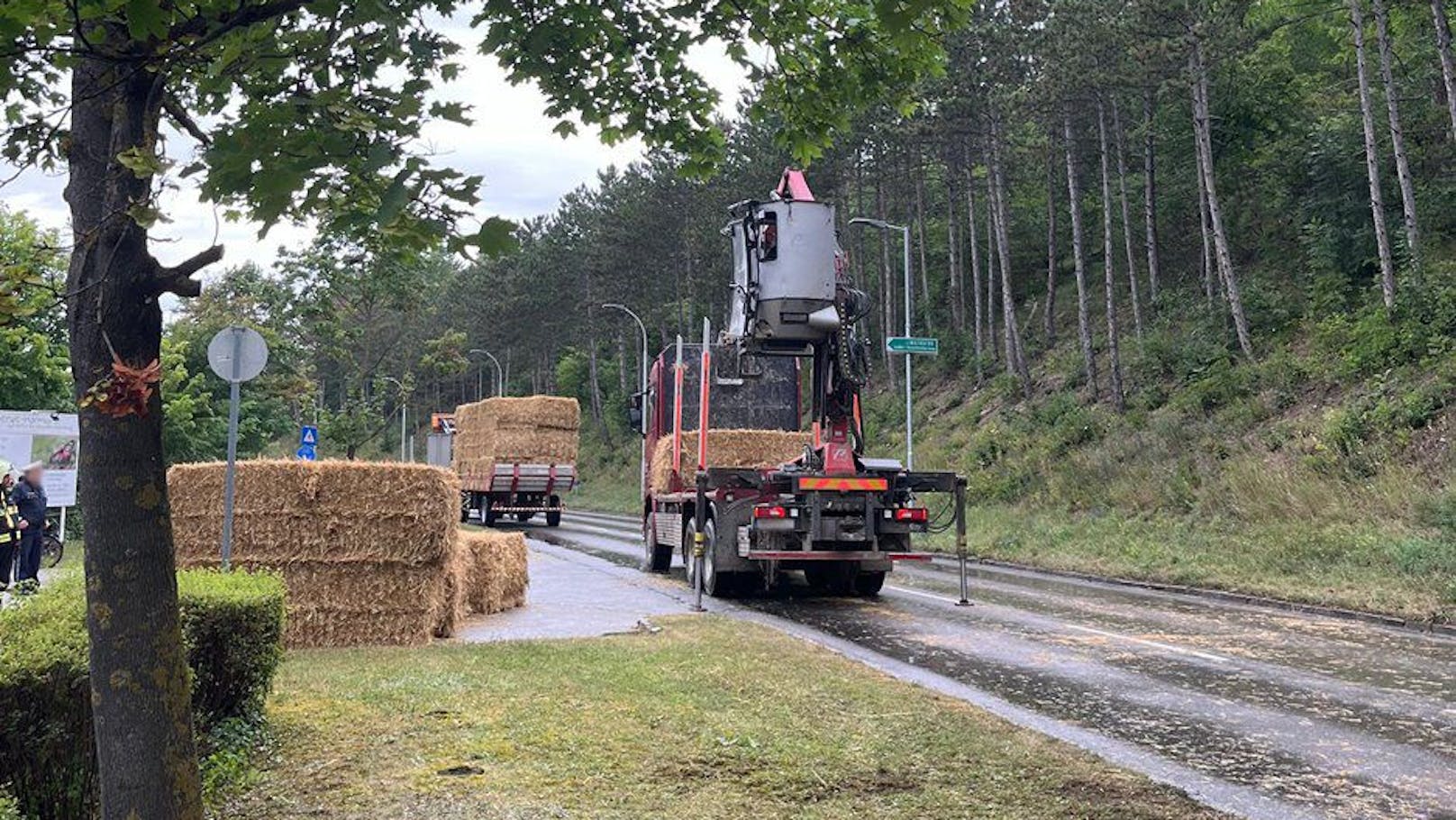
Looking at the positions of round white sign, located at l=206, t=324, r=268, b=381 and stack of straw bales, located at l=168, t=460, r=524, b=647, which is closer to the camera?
stack of straw bales, located at l=168, t=460, r=524, b=647

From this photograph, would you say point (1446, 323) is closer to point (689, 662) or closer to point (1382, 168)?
point (1382, 168)

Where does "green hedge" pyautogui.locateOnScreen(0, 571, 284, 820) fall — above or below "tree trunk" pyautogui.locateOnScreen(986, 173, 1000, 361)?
below

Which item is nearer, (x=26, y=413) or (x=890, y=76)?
(x=890, y=76)

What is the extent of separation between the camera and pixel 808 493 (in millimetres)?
13008

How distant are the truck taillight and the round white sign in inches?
294

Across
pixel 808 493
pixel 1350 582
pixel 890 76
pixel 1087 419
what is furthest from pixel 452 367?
pixel 890 76

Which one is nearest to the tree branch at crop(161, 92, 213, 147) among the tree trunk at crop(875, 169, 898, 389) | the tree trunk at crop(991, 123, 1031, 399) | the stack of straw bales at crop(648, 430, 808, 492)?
the stack of straw bales at crop(648, 430, 808, 492)

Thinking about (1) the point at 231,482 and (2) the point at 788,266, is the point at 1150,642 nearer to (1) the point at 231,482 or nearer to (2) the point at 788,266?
(2) the point at 788,266

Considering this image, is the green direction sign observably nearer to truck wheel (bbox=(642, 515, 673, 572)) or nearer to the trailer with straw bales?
truck wheel (bbox=(642, 515, 673, 572))

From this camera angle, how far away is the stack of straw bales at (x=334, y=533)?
31.0 ft

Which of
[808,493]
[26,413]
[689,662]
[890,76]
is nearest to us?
[890,76]

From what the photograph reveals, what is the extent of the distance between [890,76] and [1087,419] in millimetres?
24383

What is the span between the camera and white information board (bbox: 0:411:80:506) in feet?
61.9

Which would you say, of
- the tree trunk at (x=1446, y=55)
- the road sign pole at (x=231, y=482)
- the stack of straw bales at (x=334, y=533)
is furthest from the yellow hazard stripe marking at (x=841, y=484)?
the tree trunk at (x=1446, y=55)
